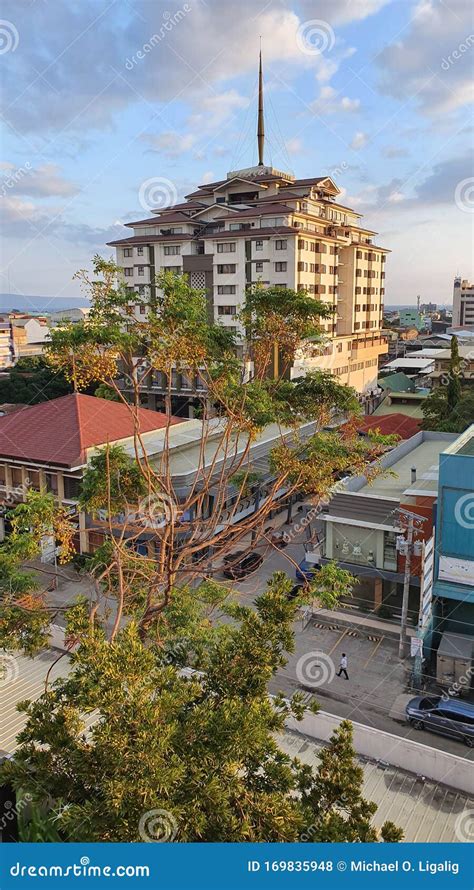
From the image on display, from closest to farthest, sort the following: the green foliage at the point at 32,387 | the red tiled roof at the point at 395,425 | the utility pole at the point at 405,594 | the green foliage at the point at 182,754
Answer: the green foliage at the point at 182,754
the utility pole at the point at 405,594
the red tiled roof at the point at 395,425
the green foliage at the point at 32,387

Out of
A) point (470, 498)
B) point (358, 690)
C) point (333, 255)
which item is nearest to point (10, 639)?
point (358, 690)

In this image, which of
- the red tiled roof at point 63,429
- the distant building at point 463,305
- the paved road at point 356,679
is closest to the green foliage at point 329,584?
the paved road at point 356,679

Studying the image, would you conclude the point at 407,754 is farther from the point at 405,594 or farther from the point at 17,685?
the point at 405,594

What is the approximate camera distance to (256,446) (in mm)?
24422

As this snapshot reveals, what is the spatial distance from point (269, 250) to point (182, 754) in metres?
37.6

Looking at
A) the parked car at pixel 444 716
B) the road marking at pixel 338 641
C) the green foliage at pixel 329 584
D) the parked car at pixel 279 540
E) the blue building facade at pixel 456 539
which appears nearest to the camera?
the green foliage at pixel 329 584

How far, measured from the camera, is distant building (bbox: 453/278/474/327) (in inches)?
Result: 4569

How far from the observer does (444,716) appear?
1305 cm

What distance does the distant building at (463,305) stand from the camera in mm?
116062

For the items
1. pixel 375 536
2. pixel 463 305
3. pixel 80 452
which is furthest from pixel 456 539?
pixel 463 305

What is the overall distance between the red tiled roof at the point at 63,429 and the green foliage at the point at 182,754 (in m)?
15.3

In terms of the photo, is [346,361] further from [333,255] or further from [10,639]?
[10,639]

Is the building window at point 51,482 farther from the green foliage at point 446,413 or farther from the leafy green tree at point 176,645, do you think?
the green foliage at point 446,413

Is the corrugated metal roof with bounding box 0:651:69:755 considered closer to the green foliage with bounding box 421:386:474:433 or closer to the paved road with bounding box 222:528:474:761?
the paved road with bounding box 222:528:474:761
